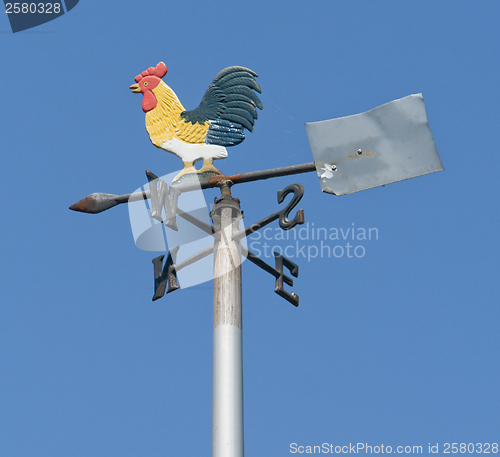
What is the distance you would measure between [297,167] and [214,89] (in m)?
1.24

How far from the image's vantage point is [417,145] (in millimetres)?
5367

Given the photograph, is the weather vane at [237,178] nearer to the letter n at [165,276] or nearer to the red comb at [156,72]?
the letter n at [165,276]

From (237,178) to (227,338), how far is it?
1332 millimetres

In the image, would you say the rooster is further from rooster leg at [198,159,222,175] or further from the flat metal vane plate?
the flat metal vane plate

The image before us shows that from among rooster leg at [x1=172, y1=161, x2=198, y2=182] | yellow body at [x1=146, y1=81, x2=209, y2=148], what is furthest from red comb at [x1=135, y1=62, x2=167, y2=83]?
rooster leg at [x1=172, y1=161, x2=198, y2=182]

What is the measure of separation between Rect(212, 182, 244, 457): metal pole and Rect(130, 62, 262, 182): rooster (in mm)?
562

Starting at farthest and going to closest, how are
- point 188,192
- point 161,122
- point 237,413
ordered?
point 161,122 < point 188,192 < point 237,413

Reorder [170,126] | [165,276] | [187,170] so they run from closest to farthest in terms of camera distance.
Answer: [165,276] < [187,170] < [170,126]

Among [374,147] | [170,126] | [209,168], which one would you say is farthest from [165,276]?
[374,147]

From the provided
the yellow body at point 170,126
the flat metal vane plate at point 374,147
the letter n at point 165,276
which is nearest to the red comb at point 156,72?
the yellow body at point 170,126

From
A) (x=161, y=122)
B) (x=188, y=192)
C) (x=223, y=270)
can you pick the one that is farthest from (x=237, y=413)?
(x=161, y=122)

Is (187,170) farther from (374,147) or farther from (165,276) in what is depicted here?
(374,147)

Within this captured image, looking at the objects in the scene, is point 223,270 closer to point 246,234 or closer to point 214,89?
point 246,234

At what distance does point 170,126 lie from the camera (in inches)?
239
